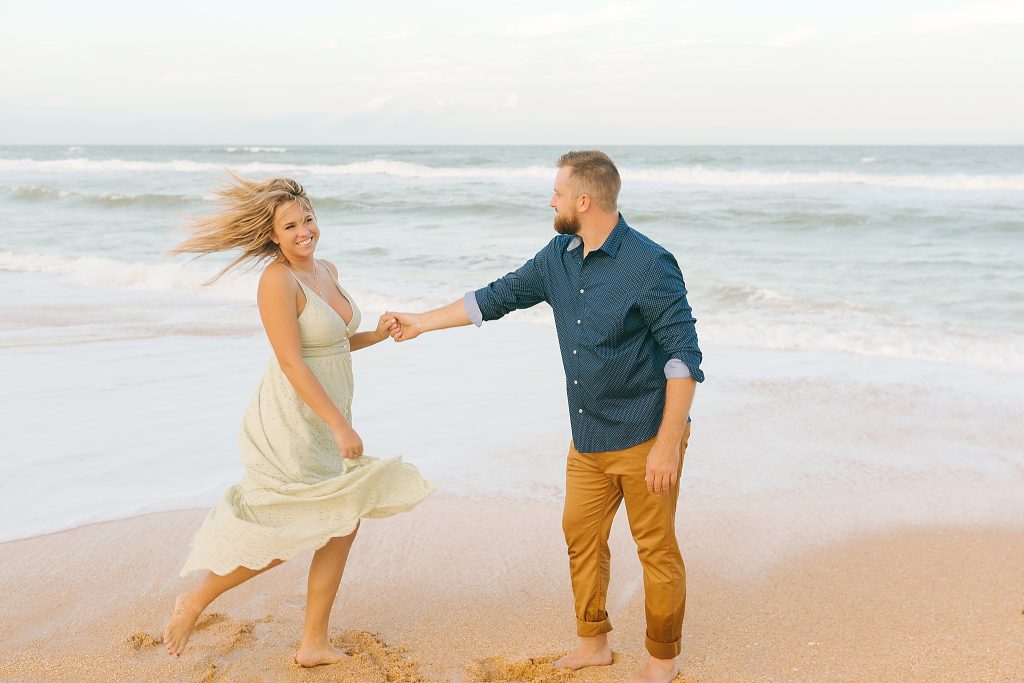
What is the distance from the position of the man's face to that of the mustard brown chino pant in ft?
2.49

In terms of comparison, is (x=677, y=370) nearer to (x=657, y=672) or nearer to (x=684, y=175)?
(x=657, y=672)

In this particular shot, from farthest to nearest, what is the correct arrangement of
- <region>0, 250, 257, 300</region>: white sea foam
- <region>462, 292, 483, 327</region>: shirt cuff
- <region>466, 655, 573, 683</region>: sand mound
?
1. <region>0, 250, 257, 300</region>: white sea foam
2. <region>462, 292, 483, 327</region>: shirt cuff
3. <region>466, 655, 573, 683</region>: sand mound

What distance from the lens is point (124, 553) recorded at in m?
4.29

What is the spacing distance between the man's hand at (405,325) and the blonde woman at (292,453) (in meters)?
0.48

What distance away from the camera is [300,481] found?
129 inches

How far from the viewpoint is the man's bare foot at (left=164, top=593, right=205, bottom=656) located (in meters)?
3.23

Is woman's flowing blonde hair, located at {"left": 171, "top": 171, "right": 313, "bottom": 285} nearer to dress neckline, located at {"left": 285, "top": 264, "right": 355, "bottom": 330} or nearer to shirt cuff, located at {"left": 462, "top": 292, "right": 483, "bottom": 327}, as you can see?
dress neckline, located at {"left": 285, "top": 264, "right": 355, "bottom": 330}

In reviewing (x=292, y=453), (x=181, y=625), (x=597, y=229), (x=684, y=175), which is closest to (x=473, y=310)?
(x=597, y=229)

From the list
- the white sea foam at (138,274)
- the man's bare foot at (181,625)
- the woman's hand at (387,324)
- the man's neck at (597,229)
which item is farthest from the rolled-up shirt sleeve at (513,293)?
the white sea foam at (138,274)

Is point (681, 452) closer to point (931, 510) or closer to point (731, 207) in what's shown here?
point (931, 510)

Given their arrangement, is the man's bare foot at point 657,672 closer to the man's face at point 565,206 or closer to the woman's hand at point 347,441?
the woman's hand at point 347,441

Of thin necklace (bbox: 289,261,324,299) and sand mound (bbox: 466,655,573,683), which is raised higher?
thin necklace (bbox: 289,261,324,299)

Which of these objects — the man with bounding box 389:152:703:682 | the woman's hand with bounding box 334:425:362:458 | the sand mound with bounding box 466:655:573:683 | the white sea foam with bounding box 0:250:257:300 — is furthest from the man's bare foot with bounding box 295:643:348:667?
the white sea foam with bounding box 0:250:257:300

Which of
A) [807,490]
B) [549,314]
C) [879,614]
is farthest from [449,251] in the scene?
[879,614]
